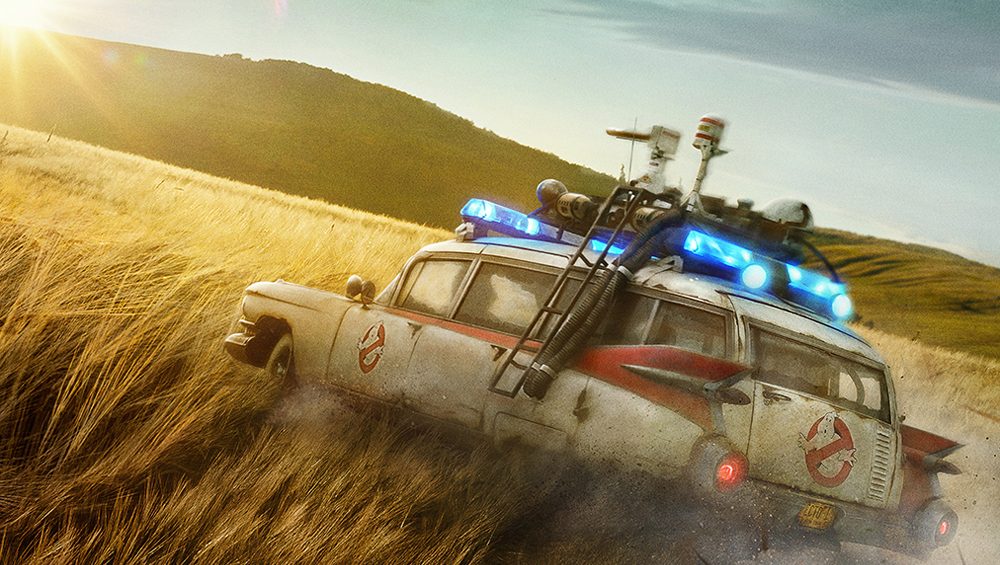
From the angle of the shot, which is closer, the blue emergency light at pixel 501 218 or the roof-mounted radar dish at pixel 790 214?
the roof-mounted radar dish at pixel 790 214

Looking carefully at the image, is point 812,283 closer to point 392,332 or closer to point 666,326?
point 666,326

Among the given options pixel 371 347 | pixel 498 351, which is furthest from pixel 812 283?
pixel 371 347

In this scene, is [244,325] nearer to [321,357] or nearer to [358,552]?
[321,357]

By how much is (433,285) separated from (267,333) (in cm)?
138

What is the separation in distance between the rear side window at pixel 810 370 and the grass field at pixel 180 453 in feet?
3.40

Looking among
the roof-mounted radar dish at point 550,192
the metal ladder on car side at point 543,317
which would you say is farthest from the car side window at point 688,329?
the roof-mounted radar dish at point 550,192

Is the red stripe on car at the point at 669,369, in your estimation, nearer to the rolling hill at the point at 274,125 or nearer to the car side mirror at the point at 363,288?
the car side mirror at the point at 363,288

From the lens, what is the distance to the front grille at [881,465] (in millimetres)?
3941

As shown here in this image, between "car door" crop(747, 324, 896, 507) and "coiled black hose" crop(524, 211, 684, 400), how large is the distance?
76cm

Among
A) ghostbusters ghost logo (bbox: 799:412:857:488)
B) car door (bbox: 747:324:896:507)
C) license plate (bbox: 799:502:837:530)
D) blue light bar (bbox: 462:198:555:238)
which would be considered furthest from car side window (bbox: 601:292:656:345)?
blue light bar (bbox: 462:198:555:238)

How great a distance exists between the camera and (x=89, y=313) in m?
3.48

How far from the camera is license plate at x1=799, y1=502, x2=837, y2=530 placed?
12.2ft

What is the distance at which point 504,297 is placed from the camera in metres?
4.94

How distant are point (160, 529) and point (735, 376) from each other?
2.49 metres
